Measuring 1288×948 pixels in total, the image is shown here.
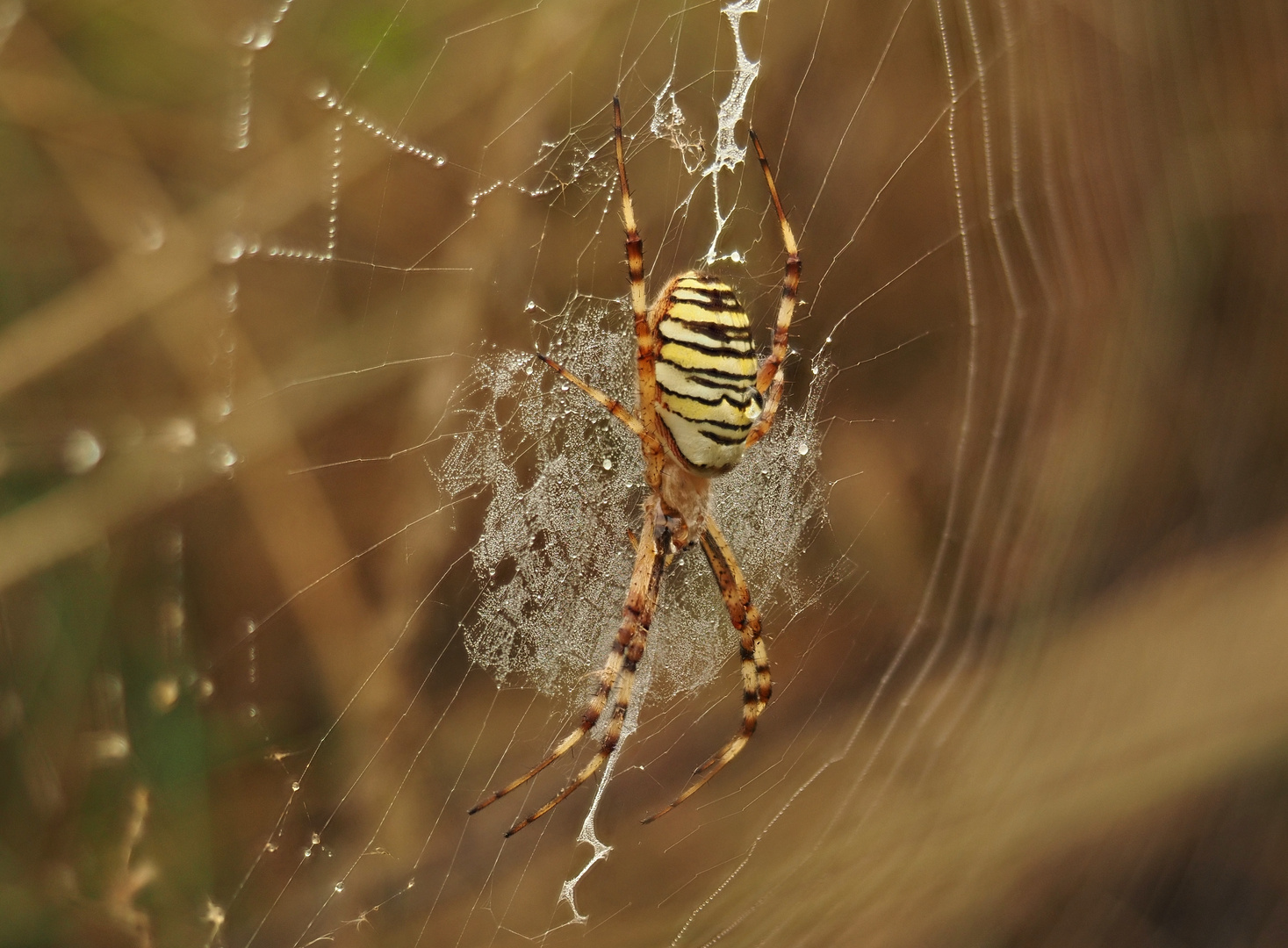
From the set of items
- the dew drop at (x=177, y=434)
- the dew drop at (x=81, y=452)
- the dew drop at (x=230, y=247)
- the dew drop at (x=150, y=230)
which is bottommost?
the dew drop at (x=177, y=434)

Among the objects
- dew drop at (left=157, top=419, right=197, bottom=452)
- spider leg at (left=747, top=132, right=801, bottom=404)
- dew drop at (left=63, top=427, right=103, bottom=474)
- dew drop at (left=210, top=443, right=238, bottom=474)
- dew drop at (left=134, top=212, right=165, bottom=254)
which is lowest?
spider leg at (left=747, top=132, right=801, bottom=404)

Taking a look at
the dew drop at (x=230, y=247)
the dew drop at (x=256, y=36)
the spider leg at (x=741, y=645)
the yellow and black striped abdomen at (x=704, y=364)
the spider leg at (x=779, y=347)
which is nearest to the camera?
the dew drop at (x=256, y=36)

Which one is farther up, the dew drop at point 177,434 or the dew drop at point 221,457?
the dew drop at point 177,434

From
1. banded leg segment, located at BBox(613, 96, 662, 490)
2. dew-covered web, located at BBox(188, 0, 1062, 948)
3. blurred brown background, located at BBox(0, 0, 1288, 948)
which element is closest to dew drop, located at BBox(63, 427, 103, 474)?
blurred brown background, located at BBox(0, 0, 1288, 948)

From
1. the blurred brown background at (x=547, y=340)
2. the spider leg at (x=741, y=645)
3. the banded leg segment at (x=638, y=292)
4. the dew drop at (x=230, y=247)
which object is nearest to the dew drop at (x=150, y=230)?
the blurred brown background at (x=547, y=340)

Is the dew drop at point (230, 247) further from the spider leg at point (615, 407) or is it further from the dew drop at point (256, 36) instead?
the spider leg at point (615, 407)

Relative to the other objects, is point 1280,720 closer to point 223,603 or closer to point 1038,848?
point 1038,848

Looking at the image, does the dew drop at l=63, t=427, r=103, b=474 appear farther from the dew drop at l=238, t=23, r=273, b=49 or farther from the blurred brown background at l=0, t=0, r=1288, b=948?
the dew drop at l=238, t=23, r=273, b=49
